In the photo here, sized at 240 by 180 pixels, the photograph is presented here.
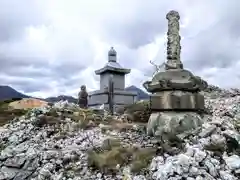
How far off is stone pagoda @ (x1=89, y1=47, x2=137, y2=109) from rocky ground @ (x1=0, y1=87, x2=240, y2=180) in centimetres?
1014

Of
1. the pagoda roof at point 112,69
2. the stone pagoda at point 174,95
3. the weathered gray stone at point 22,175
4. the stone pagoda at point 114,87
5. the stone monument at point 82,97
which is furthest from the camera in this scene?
the pagoda roof at point 112,69

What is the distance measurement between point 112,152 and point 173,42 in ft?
15.4

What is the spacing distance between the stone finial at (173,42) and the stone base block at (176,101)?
1047mm

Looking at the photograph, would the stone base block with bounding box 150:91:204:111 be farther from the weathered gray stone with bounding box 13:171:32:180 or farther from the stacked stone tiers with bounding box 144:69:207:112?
the weathered gray stone with bounding box 13:171:32:180

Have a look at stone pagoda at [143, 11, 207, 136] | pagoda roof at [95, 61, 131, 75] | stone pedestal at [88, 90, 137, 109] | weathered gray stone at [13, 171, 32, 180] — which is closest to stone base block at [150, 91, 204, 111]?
stone pagoda at [143, 11, 207, 136]

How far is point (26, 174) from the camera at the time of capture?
11984 mm

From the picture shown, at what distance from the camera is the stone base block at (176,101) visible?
12.6 metres

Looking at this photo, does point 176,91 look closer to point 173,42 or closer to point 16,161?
point 173,42

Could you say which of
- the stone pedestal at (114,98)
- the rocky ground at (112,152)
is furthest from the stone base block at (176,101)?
the stone pedestal at (114,98)

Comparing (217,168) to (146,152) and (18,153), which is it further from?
(18,153)

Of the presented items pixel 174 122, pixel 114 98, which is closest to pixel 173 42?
pixel 174 122

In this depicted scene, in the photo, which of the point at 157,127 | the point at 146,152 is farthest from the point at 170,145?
the point at 157,127

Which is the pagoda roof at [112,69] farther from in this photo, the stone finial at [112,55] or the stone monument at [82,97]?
the stone monument at [82,97]

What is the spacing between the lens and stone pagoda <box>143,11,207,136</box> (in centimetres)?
1255
